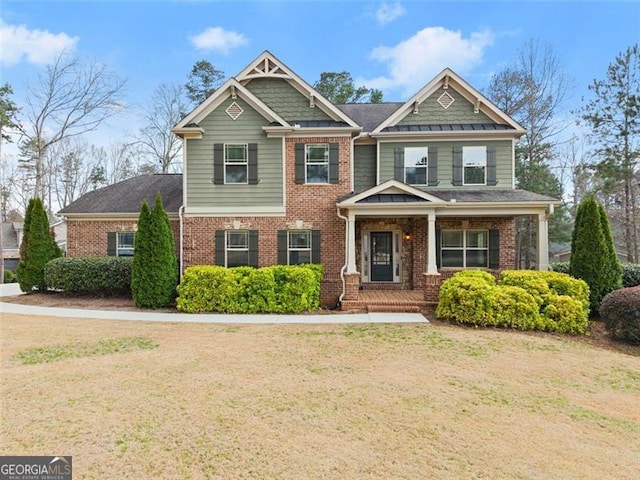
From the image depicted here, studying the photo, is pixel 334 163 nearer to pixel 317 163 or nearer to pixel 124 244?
pixel 317 163

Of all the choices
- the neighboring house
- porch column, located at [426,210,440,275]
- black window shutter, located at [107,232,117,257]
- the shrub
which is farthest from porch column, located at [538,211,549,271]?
black window shutter, located at [107,232,117,257]

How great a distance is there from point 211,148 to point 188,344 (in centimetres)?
702

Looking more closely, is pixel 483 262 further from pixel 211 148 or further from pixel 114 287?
pixel 114 287

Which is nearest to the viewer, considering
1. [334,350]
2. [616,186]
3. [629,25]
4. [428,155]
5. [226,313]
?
[334,350]

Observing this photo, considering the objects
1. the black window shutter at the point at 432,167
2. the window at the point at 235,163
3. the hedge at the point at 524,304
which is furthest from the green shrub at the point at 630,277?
the window at the point at 235,163

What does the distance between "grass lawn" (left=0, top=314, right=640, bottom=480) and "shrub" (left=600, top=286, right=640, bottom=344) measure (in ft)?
3.29

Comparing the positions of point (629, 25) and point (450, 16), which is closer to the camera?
point (450, 16)

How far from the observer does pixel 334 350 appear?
21.9 ft

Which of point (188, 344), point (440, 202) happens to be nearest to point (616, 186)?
point (440, 202)

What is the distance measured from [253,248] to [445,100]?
8.78 metres

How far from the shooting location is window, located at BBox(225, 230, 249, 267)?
11.8 m

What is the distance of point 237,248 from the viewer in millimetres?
11805

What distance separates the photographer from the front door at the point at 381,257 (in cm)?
1278

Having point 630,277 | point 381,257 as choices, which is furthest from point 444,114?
point 630,277
